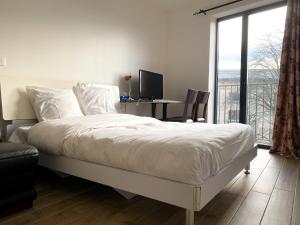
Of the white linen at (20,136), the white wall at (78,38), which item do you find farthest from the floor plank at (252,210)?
the white wall at (78,38)

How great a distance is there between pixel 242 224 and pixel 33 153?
1481 millimetres

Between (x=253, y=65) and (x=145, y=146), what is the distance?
3.24m

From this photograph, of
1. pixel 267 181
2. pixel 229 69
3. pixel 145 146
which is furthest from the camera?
pixel 229 69

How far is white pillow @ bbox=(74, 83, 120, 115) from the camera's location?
2.78 m

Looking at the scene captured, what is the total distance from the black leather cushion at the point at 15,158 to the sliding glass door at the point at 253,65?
3440 millimetres

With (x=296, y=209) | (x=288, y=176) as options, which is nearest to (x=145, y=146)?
(x=296, y=209)

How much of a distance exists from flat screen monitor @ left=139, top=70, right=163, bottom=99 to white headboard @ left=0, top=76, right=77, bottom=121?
1596 millimetres

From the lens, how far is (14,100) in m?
2.40

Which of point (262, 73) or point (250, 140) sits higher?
point (262, 73)

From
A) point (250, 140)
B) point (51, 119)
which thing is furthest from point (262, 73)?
point (51, 119)

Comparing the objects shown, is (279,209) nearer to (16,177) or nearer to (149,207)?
(149,207)

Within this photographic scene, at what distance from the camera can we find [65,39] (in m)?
2.94

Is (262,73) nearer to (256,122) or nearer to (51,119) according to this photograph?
(256,122)

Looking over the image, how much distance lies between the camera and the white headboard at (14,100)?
233cm
